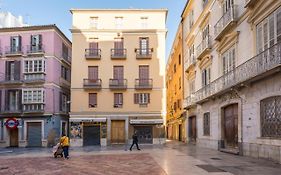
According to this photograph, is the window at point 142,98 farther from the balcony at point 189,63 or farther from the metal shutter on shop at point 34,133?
the metal shutter on shop at point 34,133

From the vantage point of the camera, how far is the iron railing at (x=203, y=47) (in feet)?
84.2

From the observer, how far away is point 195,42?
3117 cm

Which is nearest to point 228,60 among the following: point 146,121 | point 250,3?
point 250,3

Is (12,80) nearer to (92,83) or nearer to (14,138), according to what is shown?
(14,138)

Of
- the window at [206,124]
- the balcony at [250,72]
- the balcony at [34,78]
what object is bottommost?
the window at [206,124]

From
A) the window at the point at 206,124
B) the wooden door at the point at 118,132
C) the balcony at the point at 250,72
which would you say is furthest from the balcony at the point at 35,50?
the balcony at the point at 250,72

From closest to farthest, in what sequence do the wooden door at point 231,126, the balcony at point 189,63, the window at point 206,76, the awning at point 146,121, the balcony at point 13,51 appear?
the wooden door at point 231,126, the window at point 206,76, the balcony at point 189,63, the awning at point 146,121, the balcony at point 13,51

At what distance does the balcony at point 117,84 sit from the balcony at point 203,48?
381 inches

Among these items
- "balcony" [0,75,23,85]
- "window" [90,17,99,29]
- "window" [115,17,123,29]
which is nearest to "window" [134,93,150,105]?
"window" [115,17,123,29]

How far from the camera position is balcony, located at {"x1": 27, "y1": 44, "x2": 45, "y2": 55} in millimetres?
36250

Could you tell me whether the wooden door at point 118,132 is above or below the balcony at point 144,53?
below

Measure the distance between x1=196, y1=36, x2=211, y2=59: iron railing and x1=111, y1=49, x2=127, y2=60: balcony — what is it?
379 inches

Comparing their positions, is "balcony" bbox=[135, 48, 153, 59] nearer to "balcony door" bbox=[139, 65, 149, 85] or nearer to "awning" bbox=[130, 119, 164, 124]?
"balcony door" bbox=[139, 65, 149, 85]

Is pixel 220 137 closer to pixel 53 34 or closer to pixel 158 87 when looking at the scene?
pixel 158 87
